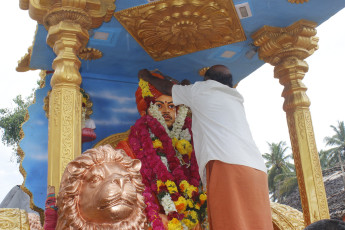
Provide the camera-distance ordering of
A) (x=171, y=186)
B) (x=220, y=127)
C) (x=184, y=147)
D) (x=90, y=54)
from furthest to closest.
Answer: (x=90, y=54) → (x=184, y=147) → (x=171, y=186) → (x=220, y=127)

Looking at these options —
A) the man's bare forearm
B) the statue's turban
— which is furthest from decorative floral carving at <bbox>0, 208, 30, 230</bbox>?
the man's bare forearm

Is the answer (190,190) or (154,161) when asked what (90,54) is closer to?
(154,161)

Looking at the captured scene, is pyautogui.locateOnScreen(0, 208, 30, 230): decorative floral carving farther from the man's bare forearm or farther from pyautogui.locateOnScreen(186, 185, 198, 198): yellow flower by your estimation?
the man's bare forearm

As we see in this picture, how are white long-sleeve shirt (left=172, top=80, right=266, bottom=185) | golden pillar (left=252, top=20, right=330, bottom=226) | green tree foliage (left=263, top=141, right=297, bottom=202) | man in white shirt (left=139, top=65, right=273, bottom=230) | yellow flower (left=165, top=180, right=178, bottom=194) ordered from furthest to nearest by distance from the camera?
1. green tree foliage (left=263, top=141, right=297, bottom=202)
2. golden pillar (left=252, top=20, right=330, bottom=226)
3. yellow flower (left=165, top=180, right=178, bottom=194)
4. white long-sleeve shirt (left=172, top=80, right=266, bottom=185)
5. man in white shirt (left=139, top=65, right=273, bottom=230)

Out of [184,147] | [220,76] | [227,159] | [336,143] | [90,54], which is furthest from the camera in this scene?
[336,143]

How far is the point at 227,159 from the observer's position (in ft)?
9.57

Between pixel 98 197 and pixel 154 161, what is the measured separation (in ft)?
6.68

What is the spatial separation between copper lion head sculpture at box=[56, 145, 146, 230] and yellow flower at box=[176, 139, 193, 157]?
230cm

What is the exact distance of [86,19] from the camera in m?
3.24

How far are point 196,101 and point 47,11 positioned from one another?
1.57m

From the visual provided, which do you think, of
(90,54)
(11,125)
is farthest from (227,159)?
(11,125)

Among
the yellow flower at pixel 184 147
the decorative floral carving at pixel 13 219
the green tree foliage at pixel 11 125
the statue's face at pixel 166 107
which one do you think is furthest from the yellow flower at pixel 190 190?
the green tree foliage at pixel 11 125

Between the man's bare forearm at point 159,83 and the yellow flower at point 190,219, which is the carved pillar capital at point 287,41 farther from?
the yellow flower at point 190,219

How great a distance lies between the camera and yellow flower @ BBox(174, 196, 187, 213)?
11.3 feet
